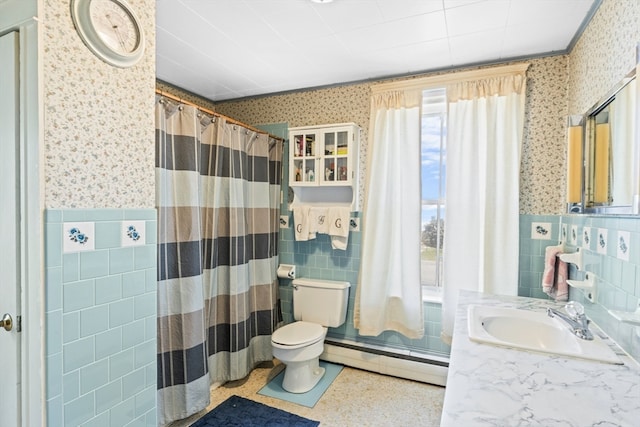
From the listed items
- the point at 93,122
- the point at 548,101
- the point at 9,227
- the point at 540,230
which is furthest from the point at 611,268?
the point at 9,227

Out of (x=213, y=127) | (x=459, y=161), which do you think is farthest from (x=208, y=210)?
(x=459, y=161)

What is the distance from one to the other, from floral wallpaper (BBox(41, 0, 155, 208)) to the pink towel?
2.20 meters

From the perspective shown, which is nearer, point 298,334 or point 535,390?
point 535,390

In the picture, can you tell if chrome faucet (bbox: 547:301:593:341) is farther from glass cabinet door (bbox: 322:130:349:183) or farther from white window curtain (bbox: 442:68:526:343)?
glass cabinet door (bbox: 322:130:349:183)

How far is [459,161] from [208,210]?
182 centimetres

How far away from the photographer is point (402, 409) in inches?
87.7

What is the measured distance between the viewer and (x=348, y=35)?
2.00 meters

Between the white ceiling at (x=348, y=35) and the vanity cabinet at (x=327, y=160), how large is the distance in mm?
438

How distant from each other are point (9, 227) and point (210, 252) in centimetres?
121

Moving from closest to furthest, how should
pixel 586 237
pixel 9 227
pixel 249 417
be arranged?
pixel 9 227 < pixel 586 237 < pixel 249 417

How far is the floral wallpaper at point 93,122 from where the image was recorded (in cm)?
113

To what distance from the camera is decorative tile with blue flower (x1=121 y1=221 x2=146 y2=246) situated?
4.47ft

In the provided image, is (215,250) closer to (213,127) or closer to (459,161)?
(213,127)

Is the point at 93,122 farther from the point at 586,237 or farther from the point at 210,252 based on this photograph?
the point at 586,237
